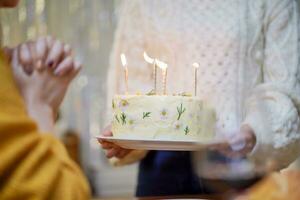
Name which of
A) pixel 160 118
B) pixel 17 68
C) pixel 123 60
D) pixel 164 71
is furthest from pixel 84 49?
pixel 17 68

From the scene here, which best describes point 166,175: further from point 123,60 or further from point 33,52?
point 33,52

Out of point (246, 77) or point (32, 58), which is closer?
point (32, 58)

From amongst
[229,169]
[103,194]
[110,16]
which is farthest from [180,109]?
[103,194]

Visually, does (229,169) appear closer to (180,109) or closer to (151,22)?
(180,109)

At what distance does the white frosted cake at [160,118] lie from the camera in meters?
0.56

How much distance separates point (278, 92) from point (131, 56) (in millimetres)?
232

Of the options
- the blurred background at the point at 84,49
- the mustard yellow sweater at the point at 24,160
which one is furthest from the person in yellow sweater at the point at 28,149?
the blurred background at the point at 84,49

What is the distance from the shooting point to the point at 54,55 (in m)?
0.44

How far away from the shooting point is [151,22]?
727mm

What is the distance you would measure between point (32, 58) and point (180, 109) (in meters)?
0.20

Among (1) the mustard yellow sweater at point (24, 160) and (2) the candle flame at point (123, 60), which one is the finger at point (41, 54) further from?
(2) the candle flame at point (123, 60)

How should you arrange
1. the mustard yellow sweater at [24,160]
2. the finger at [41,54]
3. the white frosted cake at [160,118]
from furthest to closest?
1. the white frosted cake at [160,118]
2. the finger at [41,54]
3. the mustard yellow sweater at [24,160]

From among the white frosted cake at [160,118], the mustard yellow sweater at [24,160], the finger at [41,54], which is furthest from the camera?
the white frosted cake at [160,118]

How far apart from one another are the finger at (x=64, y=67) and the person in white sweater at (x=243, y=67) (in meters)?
0.18
